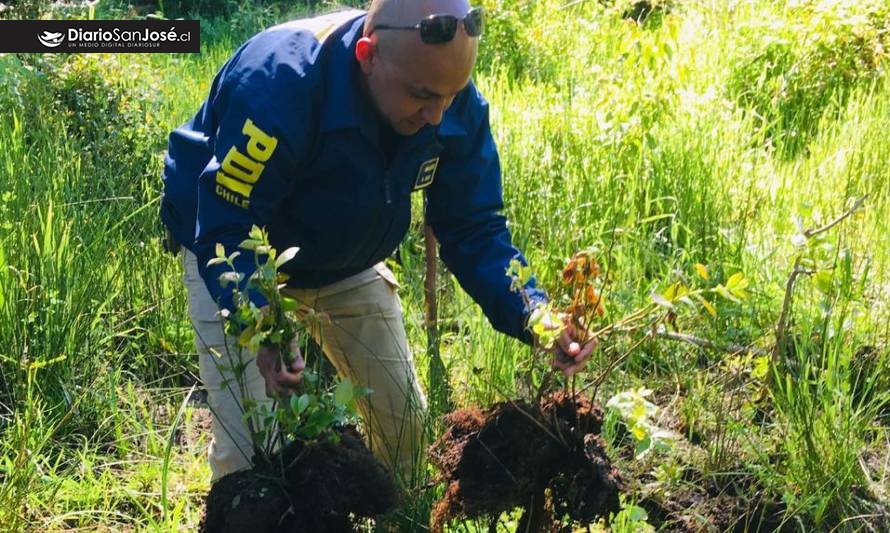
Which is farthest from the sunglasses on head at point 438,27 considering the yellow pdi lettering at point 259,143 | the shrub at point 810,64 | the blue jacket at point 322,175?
the shrub at point 810,64

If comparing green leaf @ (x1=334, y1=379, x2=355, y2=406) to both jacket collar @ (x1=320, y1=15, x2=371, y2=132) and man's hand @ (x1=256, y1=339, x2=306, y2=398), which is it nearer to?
man's hand @ (x1=256, y1=339, x2=306, y2=398)

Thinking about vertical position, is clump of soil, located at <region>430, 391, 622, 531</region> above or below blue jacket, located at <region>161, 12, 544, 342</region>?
below

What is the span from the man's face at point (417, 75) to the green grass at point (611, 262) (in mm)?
555

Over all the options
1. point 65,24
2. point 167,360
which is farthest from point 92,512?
point 65,24

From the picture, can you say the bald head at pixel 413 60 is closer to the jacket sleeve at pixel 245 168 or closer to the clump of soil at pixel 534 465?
the jacket sleeve at pixel 245 168

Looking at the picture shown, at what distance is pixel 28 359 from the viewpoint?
3.22 metres

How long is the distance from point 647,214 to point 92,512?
Answer: 7.72ft

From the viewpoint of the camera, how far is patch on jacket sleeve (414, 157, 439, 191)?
263 centimetres

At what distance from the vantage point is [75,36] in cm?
575

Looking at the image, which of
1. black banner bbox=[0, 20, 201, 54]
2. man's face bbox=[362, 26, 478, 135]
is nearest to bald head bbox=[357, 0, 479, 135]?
man's face bbox=[362, 26, 478, 135]

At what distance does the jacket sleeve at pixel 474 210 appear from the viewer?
269 centimetres

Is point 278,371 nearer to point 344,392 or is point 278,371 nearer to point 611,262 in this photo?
point 344,392

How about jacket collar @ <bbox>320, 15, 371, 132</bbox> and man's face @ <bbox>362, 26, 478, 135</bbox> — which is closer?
man's face @ <bbox>362, 26, 478, 135</bbox>

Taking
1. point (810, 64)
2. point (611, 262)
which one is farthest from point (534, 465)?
point (810, 64)
